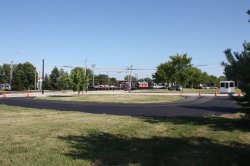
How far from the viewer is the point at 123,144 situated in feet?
34.6

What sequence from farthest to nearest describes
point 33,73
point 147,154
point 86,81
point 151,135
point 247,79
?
1. point 33,73
2. point 86,81
3. point 151,135
4. point 147,154
5. point 247,79

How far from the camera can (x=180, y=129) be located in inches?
554

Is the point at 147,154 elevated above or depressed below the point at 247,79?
below

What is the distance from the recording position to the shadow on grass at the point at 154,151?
8.62 m

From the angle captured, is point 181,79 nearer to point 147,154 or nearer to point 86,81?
point 86,81

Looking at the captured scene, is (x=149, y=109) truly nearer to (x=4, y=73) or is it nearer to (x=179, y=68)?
(x=179, y=68)

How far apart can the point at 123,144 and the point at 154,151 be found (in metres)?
1.12

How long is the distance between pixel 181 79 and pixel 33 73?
50.2 metres

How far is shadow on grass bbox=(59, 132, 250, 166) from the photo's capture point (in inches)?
Answer: 339

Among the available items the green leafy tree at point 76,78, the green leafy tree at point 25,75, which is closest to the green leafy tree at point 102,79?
the green leafy tree at point 25,75

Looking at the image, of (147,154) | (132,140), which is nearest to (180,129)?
(132,140)

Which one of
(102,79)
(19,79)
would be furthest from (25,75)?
(102,79)

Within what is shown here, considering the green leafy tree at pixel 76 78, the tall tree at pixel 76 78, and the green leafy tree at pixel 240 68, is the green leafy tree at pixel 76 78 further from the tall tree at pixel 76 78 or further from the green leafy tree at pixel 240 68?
the green leafy tree at pixel 240 68

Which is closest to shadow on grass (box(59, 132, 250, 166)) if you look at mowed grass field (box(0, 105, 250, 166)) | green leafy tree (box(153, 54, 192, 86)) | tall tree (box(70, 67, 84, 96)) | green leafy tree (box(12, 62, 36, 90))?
mowed grass field (box(0, 105, 250, 166))
